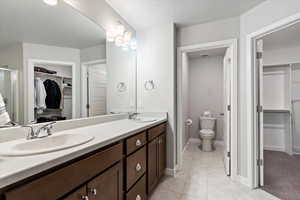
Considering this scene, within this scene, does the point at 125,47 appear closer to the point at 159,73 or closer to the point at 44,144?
the point at 159,73

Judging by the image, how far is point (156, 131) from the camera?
1.82 m

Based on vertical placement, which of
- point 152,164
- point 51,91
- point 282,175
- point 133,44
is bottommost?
point 282,175

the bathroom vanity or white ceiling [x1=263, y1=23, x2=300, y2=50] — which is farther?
white ceiling [x1=263, y1=23, x2=300, y2=50]

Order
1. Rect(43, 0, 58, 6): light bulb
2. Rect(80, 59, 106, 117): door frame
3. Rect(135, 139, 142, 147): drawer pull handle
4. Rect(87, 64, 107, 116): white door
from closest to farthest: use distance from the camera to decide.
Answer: Rect(43, 0, 58, 6): light bulb < Rect(135, 139, 142, 147): drawer pull handle < Rect(80, 59, 106, 117): door frame < Rect(87, 64, 107, 116): white door

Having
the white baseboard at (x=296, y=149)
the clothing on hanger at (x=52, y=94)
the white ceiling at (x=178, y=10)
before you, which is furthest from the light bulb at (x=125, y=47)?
the white baseboard at (x=296, y=149)

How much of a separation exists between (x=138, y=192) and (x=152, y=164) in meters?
0.38

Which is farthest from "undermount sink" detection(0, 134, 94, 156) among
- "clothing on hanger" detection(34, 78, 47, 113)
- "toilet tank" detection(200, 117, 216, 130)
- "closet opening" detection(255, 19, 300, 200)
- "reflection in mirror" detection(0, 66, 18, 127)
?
"toilet tank" detection(200, 117, 216, 130)

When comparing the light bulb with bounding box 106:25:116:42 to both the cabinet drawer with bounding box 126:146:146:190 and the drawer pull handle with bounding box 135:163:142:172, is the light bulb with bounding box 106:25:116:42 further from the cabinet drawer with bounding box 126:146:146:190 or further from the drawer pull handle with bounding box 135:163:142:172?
the drawer pull handle with bounding box 135:163:142:172

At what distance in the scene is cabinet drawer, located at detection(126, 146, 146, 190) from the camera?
1216 millimetres

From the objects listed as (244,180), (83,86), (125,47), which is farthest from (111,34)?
(244,180)

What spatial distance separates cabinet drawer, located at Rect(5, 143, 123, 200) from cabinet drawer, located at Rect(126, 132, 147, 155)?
235mm

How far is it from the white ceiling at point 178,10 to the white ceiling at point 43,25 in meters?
0.61

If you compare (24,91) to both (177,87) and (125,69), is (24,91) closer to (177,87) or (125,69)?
(125,69)

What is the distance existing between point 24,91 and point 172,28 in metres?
1.99
